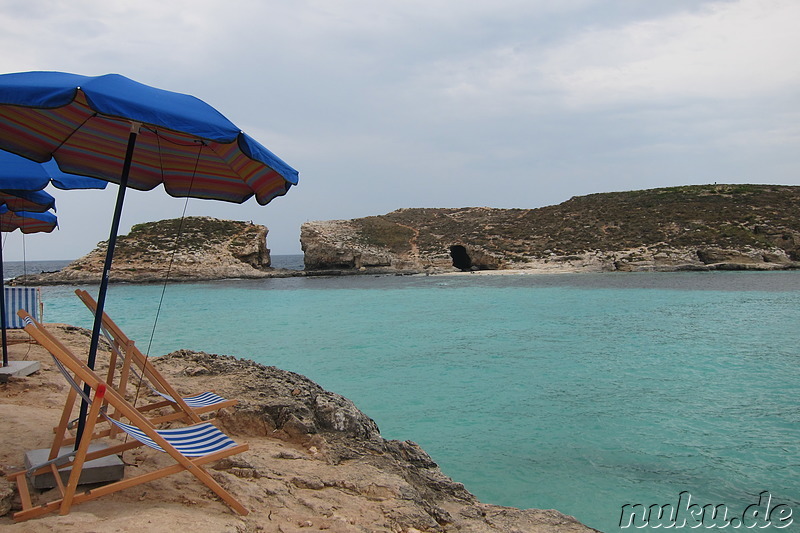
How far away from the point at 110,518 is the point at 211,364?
4.83 metres

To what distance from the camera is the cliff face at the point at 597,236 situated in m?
39.3

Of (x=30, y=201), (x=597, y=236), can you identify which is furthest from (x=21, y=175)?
(x=597, y=236)

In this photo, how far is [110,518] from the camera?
2705 mm

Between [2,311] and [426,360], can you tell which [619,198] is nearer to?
[426,360]

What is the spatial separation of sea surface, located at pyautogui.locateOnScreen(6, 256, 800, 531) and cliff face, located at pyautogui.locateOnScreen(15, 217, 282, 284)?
70.5 feet

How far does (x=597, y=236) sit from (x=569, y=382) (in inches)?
1538

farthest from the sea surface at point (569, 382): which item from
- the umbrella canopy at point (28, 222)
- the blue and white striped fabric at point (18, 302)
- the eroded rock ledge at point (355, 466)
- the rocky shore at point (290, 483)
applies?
the umbrella canopy at point (28, 222)

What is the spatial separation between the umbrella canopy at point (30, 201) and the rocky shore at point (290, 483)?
6.70ft

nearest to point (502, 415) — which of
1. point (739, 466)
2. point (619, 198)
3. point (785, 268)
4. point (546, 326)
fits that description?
point (739, 466)

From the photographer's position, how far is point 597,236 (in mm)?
45125

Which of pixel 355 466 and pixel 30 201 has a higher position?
pixel 30 201

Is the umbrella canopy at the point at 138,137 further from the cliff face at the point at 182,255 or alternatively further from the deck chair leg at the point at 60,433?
the cliff face at the point at 182,255

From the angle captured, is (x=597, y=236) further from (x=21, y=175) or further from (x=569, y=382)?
(x=21, y=175)

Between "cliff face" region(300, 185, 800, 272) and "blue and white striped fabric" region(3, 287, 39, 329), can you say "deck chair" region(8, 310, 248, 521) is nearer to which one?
"blue and white striped fabric" region(3, 287, 39, 329)
